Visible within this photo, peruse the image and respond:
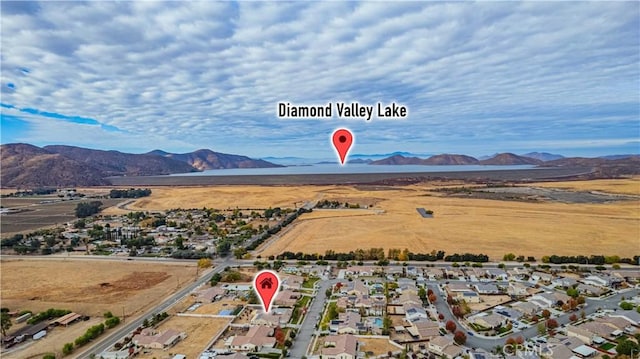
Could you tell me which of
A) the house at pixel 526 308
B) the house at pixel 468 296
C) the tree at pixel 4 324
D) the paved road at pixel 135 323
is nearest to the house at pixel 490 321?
the house at pixel 526 308

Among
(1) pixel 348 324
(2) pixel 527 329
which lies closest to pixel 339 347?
(1) pixel 348 324

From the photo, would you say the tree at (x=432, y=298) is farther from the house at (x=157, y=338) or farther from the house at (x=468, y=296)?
the house at (x=157, y=338)

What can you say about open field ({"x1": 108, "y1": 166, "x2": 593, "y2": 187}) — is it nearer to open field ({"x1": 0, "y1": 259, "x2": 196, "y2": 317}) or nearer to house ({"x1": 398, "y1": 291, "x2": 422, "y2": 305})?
open field ({"x1": 0, "y1": 259, "x2": 196, "y2": 317})

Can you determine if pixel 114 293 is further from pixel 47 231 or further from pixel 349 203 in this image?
pixel 349 203

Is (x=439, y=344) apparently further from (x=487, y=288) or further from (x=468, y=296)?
(x=487, y=288)

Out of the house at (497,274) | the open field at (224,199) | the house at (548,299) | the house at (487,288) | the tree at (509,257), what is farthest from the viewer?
the open field at (224,199)
